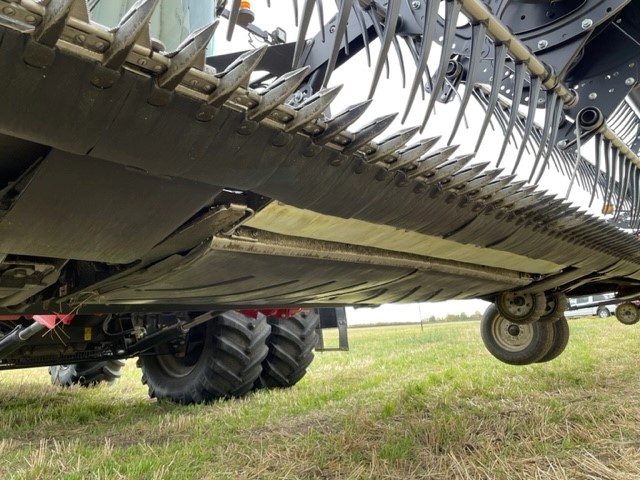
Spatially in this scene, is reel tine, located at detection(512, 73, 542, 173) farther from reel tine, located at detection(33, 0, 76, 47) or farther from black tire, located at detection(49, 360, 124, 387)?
black tire, located at detection(49, 360, 124, 387)

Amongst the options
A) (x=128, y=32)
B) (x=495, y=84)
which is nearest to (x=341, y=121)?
(x=128, y=32)

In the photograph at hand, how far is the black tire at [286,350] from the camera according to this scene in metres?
4.39

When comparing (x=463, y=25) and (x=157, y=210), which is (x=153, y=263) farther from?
(x=463, y=25)

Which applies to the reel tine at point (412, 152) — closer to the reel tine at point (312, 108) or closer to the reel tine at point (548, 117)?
the reel tine at point (312, 108)

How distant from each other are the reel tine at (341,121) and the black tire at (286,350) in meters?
3.52

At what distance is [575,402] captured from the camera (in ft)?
9.54

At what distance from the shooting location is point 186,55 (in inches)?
28.1

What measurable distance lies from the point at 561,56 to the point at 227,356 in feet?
9.36

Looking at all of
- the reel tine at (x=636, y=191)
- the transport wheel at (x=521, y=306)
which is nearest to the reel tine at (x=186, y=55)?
the reel tine at (x=636, y=191)

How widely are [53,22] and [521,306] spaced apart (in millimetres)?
3042

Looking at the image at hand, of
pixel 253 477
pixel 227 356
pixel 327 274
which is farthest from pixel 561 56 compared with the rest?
pixel 227 356

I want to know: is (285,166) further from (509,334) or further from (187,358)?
(187,358)

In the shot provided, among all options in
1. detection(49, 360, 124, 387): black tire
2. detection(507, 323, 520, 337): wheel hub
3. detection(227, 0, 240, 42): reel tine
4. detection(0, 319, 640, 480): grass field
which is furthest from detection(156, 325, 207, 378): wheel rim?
detection(227, 0, 240, 42): reel tine

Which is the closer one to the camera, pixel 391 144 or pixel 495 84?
pixel 391 144
